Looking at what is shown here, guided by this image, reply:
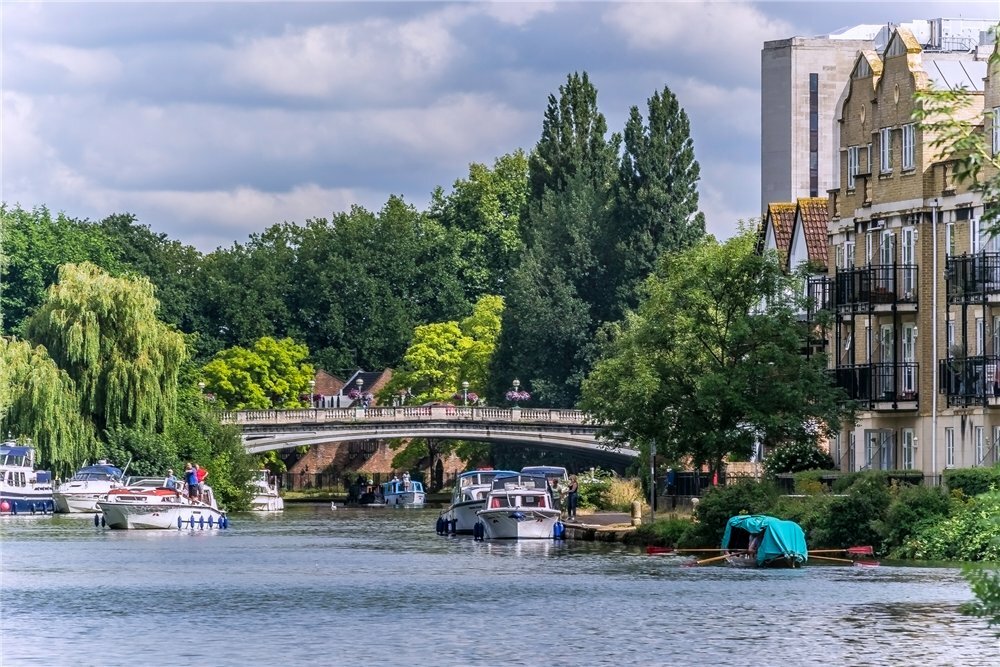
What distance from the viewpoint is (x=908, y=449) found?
240ft

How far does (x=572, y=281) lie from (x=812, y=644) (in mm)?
103018

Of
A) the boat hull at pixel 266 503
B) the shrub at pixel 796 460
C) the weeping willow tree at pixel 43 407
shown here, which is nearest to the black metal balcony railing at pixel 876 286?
the shrub at pixel 796 460

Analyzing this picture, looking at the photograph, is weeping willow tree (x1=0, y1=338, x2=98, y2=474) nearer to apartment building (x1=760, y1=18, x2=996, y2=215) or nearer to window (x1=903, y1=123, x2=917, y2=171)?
window (x1=903, y1=123, x2=917, y2=171)

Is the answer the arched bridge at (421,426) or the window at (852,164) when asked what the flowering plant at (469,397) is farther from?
the window at (852,164)

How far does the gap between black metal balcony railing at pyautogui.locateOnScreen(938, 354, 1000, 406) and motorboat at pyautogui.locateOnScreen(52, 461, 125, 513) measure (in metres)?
40.2

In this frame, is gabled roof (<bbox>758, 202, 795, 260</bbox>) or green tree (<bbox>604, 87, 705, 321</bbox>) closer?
gabled roof (<bbox>758, 202, 795, 260</bbox>)

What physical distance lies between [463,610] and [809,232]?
40046 mm

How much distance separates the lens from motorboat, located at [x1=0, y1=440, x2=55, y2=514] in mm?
99875

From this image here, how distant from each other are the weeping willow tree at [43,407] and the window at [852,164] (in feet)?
127

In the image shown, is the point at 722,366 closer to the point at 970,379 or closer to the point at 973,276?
the point at 970,379

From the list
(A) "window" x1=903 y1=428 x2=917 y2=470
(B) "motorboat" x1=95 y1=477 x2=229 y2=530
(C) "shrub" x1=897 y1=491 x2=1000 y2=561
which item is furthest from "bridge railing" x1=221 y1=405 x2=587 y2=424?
(C) "shrub" x1=897 y1=491 x2=1000 y2=561

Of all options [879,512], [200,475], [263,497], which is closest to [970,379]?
[879,512]

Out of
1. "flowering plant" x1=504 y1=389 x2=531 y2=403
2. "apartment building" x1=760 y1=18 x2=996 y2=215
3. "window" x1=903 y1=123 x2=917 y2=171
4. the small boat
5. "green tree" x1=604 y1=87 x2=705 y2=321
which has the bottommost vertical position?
the small boat

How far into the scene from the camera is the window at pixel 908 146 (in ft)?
237
